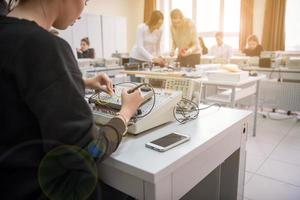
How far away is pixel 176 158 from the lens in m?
0.71

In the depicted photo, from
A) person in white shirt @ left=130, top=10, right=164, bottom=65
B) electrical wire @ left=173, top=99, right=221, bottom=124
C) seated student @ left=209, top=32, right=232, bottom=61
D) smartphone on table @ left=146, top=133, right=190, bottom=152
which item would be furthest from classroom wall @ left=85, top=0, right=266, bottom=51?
smartphone on table @ left=146, top=133, right=190, bottom=152

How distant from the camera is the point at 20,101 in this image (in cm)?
58

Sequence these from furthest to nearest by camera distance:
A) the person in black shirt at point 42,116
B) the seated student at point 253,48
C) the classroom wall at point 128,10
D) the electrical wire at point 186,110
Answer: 1. the classroom wall at point 128,10
2. the seated student at point 253,48
3. the electrical wire at point 186,110
4. the person in black shirt at point 42,116

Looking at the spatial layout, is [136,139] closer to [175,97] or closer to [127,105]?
[127,105]

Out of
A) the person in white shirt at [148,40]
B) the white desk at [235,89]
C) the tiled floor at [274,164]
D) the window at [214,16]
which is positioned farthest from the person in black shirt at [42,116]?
the window at [214,16]

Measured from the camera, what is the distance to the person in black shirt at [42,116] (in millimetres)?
555

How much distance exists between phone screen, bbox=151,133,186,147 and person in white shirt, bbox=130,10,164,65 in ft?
7.84

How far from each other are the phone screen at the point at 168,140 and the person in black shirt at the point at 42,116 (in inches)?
6.3

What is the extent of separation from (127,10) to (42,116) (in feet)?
25.0

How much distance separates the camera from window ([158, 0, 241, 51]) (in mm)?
6150

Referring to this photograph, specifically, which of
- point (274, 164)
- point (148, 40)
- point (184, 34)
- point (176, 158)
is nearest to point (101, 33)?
point (148, 40)

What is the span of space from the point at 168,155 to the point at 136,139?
160 millimetres

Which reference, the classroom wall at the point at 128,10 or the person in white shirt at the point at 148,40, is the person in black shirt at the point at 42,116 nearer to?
the person in white shirt at the point at 148,40

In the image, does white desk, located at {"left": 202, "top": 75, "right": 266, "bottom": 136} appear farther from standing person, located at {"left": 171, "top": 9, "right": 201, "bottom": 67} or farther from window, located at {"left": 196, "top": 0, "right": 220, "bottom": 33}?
window, located at {"left": 196, "top": 0, "right": 220, "bottom": 33}
